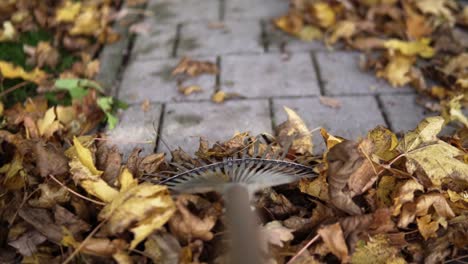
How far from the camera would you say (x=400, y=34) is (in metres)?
2.79

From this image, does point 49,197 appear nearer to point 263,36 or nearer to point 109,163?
point 109,163

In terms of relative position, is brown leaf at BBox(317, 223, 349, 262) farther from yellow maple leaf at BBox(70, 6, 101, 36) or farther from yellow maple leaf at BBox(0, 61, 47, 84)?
yellow maple leaf at BBox(70, 6, 101, 36)

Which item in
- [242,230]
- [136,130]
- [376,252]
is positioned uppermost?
[242,230]

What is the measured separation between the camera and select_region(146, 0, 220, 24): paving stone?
124 inches

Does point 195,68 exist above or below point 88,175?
below

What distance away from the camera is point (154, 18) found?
3160 mm

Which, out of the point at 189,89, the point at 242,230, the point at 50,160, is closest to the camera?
the point at 242,230

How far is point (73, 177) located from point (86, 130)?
1.95 feet

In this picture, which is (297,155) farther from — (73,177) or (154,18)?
(154,18)

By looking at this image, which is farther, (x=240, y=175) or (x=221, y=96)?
(x=221, y=96)

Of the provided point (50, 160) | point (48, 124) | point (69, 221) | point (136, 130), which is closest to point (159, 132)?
point (136, 130)

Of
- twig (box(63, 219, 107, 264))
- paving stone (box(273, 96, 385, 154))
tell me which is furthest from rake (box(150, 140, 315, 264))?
paving stone (box(273, 96, 385, 154))

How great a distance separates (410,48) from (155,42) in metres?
1.48

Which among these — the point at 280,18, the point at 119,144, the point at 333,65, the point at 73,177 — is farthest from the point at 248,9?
the point at 73,177
